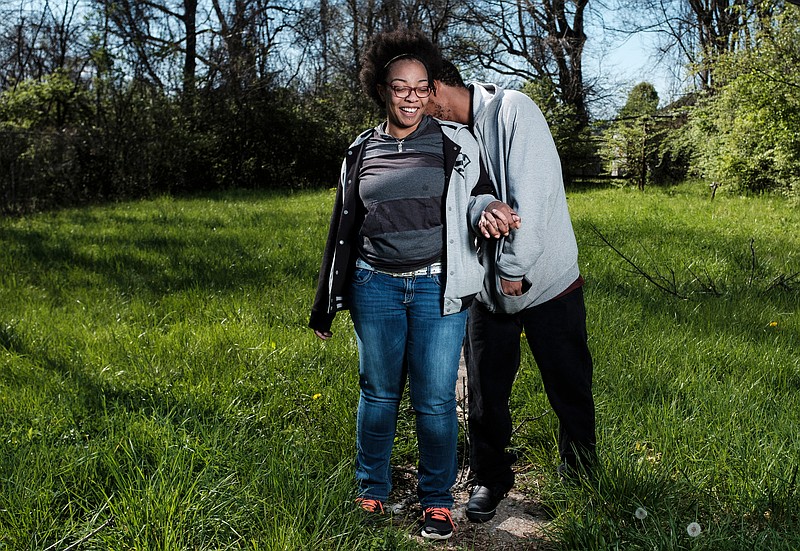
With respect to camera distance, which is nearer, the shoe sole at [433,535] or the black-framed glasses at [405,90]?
the black-framed glasses at [405,90]

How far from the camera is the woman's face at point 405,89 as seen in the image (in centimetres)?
249

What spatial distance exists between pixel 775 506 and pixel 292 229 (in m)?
7.83

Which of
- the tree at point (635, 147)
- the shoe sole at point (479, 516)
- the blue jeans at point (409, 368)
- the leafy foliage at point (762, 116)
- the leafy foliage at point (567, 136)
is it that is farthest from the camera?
the leafy foliage at point (567, 136)

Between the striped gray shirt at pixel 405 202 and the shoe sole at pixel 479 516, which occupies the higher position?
the striped gray shirt at pixel 405 202

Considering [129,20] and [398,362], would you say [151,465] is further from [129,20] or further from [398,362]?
[129,20]

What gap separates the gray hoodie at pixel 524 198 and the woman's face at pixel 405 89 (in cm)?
28

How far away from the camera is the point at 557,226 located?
2703 mm

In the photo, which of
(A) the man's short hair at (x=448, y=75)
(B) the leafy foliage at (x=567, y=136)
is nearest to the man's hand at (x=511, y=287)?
(A) the man's short hair at (x=448, y=75)

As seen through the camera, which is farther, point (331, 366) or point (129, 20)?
point (129, 20)

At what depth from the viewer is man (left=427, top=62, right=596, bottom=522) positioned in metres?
2.56

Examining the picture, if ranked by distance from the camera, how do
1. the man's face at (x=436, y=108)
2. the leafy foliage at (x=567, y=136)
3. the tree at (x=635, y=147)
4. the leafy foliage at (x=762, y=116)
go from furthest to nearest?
the leafy foliage at (x=567, y=136)
the tree at (x=635, y=147)
the leafy foliage at (x=762, y=116)
the man's face at (x=436, y=108)

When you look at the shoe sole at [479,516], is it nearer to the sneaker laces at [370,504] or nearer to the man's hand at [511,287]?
the sneaker laces at [370,504]

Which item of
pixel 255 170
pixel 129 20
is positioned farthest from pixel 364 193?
pixel 129 20

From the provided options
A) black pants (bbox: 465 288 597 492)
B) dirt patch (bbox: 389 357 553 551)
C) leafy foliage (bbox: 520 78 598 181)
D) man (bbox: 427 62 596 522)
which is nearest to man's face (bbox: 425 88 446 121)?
man (bbox: 427 62 596 522)
